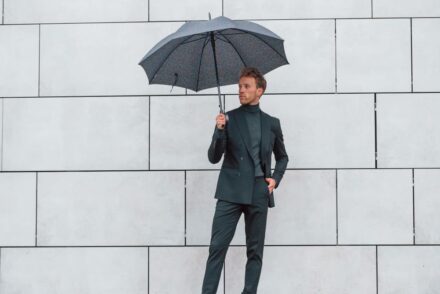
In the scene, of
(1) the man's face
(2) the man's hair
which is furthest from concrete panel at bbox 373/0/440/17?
(1) the man's face

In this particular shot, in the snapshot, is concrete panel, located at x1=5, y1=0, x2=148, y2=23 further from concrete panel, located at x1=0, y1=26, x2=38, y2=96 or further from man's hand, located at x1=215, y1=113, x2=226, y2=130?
man's hand, located at x1=215, y1=113, x2=226, y2=130

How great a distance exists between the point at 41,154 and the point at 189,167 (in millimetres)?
1676

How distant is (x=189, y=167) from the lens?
645 centimetres

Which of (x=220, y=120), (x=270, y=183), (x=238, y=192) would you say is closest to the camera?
(x=220, y=120)

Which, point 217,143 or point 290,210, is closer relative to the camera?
point 217,143

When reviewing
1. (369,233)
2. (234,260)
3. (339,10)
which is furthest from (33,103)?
(369,233)

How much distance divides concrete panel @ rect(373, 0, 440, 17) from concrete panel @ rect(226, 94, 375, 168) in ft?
3.22

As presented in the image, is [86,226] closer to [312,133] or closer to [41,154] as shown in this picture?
[41,154]

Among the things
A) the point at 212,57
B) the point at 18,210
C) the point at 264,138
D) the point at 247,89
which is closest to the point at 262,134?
the point at 264,138

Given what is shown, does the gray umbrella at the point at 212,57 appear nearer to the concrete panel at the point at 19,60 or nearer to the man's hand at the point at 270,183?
the man's hand at the point at 270,183

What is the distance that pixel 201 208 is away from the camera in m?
6.43

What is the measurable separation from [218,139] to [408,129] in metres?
2.56

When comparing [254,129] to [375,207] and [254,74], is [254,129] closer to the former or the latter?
[254,74]

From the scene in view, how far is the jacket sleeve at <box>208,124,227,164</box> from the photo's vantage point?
496 centimetres
